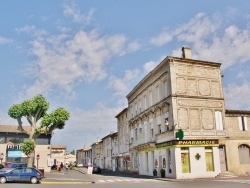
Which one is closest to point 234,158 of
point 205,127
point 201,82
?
point 205,127

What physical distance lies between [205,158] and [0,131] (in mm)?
34596

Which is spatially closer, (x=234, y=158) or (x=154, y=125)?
(x=234, y=158)

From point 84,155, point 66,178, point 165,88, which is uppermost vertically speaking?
point 165,88

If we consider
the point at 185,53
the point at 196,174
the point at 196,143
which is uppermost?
the point at 185,53

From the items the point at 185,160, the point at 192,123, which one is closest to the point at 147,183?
the point at 185,160

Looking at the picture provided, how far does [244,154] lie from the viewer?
1325 inches

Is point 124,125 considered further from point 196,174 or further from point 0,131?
point 196,174

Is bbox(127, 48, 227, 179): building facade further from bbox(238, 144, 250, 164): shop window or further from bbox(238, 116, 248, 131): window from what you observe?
bbox(238, 144, 250, 164): shop window

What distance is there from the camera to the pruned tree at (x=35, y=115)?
128 feet

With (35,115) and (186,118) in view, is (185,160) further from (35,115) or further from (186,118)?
(35,115)

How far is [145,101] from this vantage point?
4069 centimetres

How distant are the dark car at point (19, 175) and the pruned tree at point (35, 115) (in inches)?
518

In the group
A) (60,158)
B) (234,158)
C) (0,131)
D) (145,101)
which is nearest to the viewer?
(234,158)

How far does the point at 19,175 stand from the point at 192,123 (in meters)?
17.0
